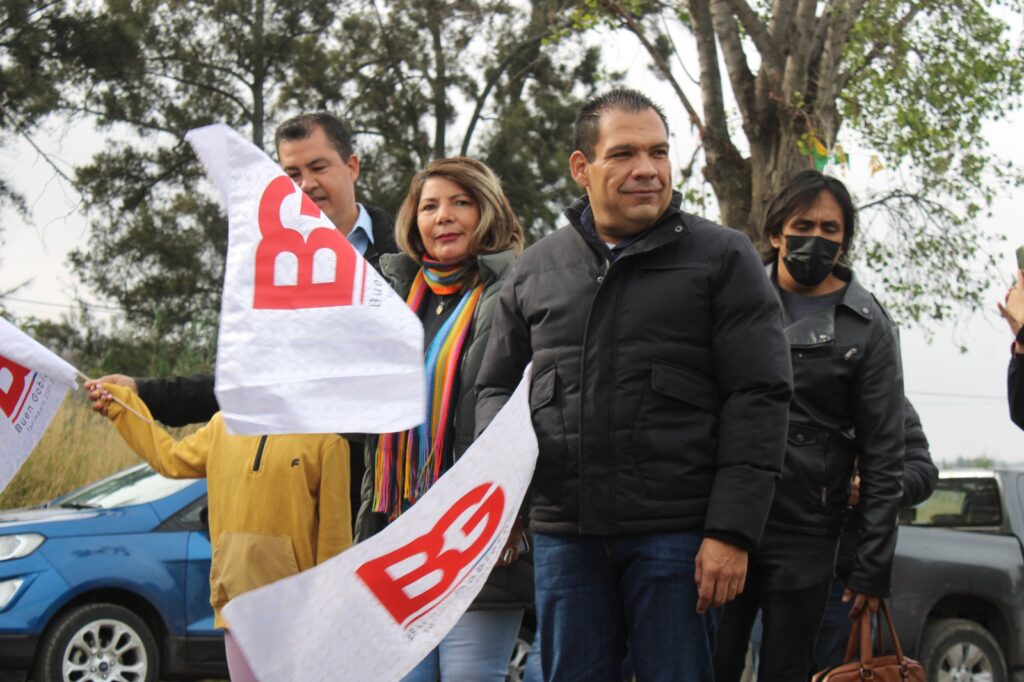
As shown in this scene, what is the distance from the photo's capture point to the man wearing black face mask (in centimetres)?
427

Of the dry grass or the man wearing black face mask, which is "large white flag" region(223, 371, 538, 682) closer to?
the man wearing black face mask

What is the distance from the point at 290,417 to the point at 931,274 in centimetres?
1556

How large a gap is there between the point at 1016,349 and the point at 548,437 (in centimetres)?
145

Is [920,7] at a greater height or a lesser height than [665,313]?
greater

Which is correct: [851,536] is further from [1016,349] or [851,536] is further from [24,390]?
[24,390]

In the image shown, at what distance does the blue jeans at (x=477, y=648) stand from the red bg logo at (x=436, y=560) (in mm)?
563

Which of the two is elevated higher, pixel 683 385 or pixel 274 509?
pixel 683 385

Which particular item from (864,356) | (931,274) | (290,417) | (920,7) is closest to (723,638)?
(864,356)

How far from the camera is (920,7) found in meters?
13.7

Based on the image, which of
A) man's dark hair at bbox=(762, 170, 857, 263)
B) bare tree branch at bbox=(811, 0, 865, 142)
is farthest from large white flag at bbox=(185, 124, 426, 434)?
bare tree branch at bbox=(811, 0, 865, 142)

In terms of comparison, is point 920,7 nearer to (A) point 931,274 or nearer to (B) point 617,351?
(A) point 931,274

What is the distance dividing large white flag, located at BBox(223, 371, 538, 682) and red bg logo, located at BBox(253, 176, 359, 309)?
1.59 feet

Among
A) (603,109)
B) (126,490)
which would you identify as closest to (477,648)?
(603,109)

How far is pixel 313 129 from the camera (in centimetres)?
453
